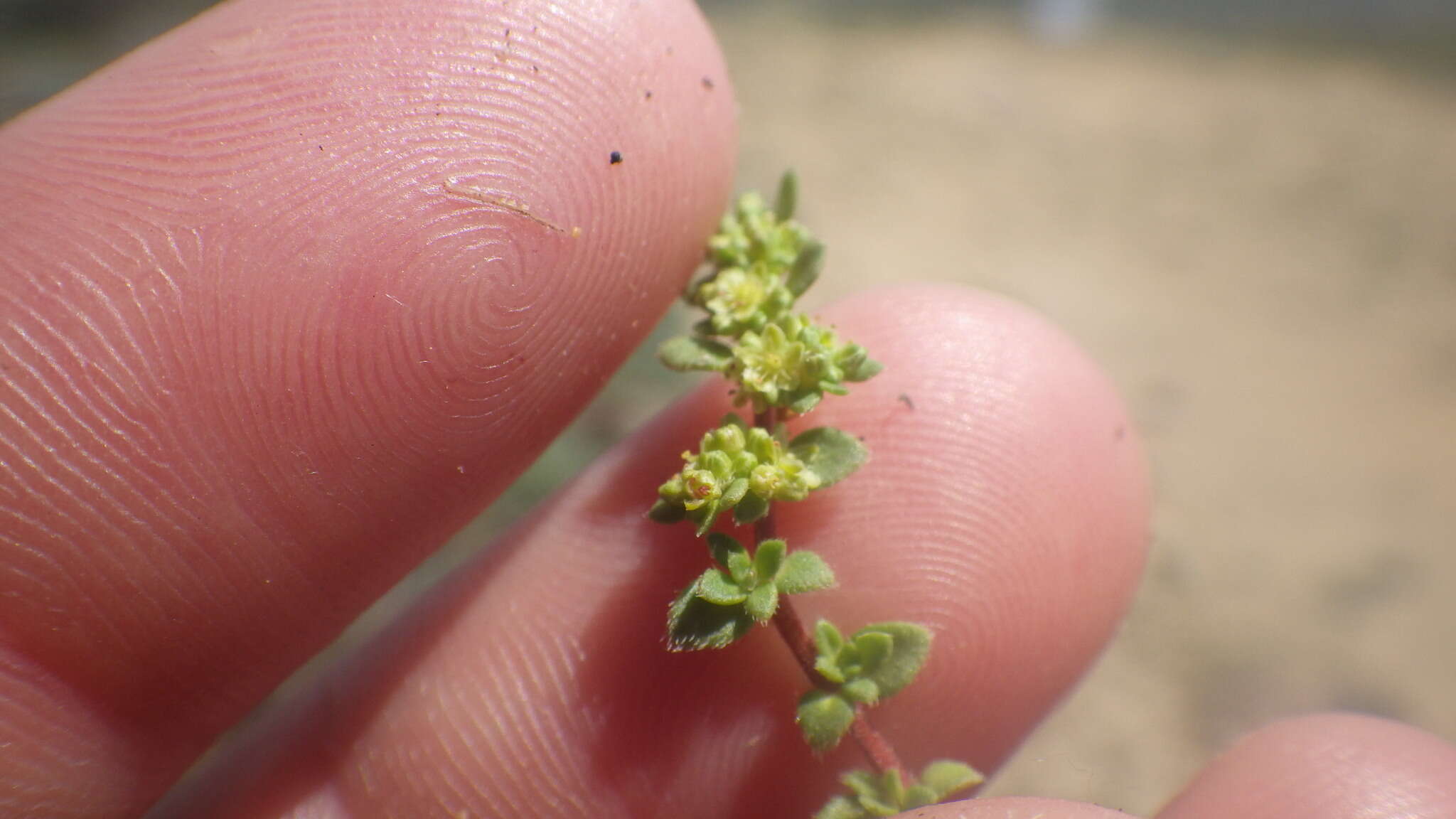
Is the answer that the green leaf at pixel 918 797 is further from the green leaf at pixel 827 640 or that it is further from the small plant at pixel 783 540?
the green leaf at pixel 827 640

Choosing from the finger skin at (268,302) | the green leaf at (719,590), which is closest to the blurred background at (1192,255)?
the green leaf at (719,590)

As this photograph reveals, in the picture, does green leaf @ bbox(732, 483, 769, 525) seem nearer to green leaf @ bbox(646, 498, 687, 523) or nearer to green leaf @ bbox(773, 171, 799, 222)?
green leaf @ bbox(646, 498, 687, 523)

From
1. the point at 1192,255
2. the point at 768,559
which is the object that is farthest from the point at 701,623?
the point at 1192,255

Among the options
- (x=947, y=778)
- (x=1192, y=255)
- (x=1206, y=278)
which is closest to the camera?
(x=947, y=778)

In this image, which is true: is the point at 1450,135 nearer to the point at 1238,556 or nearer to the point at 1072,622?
the point at 1238,556

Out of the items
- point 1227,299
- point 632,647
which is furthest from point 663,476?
point 1227,299

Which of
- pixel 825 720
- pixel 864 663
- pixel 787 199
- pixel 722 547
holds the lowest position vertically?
pixel 825 720

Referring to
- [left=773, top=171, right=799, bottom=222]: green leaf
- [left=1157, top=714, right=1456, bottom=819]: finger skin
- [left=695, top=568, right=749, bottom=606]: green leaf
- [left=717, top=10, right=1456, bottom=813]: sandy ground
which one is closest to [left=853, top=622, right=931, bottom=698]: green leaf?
[left=695, top=568, right=749, bottom=606]: green leaf

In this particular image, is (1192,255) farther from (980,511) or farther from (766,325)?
(766,325)
